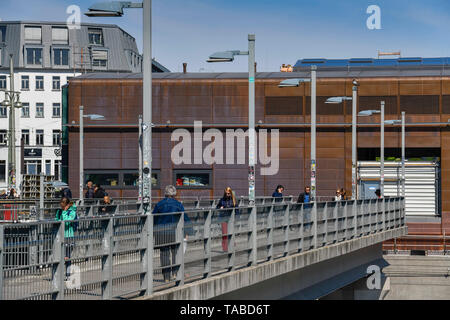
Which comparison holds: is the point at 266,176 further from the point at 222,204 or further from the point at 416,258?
the point at 222,204

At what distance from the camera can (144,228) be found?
586 inches

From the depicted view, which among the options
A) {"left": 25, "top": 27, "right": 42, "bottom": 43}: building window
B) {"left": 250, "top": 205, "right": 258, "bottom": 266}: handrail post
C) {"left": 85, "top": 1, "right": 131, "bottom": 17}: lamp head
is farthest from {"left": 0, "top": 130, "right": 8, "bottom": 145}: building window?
{"left": 85, "top": 1, "right": 131, "bottom": 17}: lamp head

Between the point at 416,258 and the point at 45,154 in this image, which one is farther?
the point at 45,154

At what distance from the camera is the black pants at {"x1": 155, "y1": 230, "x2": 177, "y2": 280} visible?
15446mm

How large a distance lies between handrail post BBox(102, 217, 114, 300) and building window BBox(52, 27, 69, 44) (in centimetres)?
9318

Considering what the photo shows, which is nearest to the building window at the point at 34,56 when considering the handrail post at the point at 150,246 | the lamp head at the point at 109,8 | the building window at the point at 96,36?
the building window at the point at 96,36

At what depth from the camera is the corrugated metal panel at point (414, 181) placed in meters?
59.2

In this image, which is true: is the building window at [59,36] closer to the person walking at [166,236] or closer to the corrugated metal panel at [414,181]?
the corrugated metal panel at [414,181]

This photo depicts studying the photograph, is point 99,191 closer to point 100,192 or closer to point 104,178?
point 100,192

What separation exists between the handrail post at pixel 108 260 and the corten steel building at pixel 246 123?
149 feet

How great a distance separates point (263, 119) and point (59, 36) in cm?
5069

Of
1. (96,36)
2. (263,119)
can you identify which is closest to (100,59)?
(96,36)
